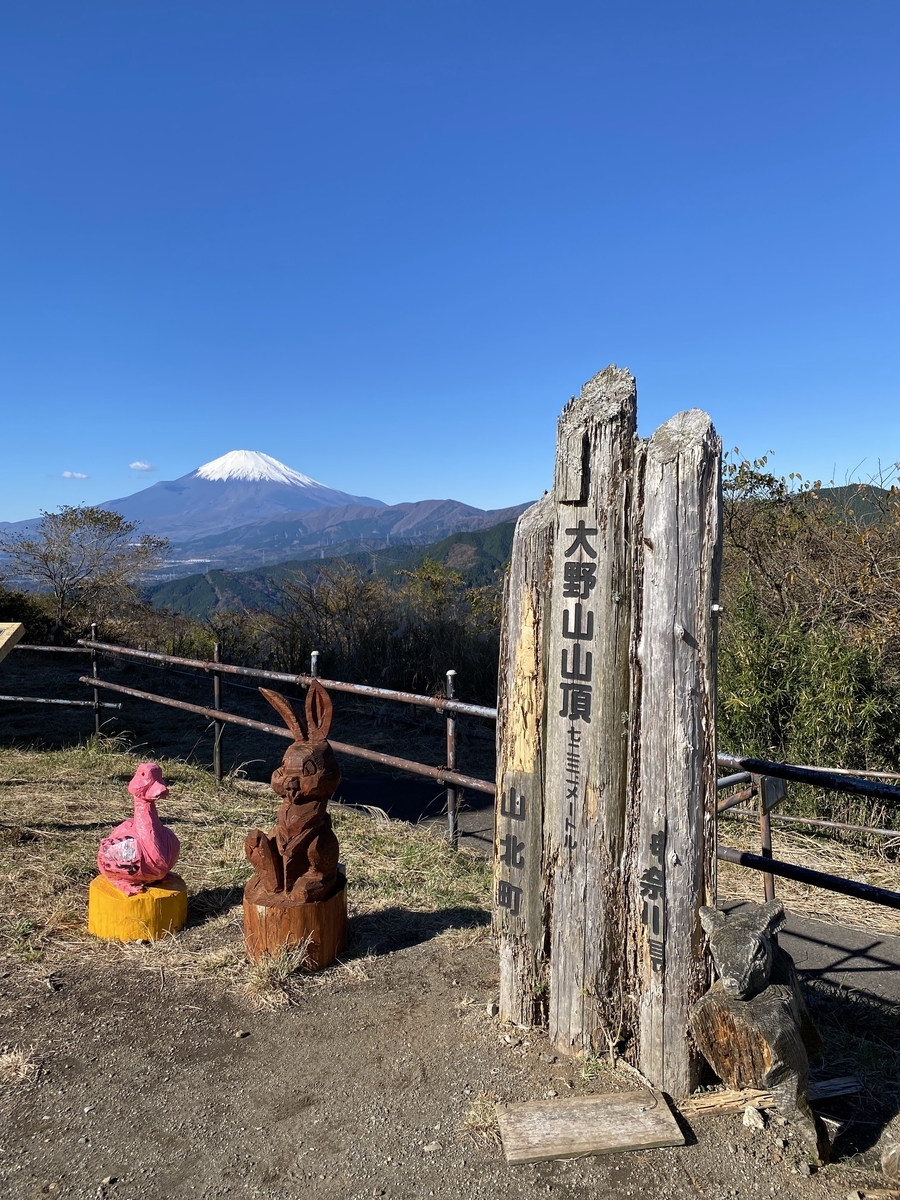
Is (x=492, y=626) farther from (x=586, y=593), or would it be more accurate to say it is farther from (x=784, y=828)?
(x=586, y=593)

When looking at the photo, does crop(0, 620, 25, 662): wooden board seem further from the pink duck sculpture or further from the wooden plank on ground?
the wooden plank on ground

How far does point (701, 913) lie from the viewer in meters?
2.34

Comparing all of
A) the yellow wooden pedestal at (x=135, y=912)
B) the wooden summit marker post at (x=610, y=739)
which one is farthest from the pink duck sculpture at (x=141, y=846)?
the wooden summit marker post at (x=610, y=739)

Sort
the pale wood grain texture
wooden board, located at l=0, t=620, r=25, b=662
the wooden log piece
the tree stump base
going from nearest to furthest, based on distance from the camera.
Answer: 1. the wooden log piece
2. the pale wood grain texture
3. the tree stump base
4. wooden board, located at l=0, t=620, r=25, b=662

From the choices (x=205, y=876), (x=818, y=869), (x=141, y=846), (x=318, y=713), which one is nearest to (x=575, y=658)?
(x=318, y=713)

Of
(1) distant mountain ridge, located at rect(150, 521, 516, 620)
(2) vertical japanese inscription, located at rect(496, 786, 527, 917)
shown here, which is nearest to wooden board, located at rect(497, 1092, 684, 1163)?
(2) vertical japanese inscription, located at rect(496, 786, 527, 917)

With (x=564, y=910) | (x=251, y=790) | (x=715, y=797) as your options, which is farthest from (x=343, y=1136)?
(x=251, y=790)

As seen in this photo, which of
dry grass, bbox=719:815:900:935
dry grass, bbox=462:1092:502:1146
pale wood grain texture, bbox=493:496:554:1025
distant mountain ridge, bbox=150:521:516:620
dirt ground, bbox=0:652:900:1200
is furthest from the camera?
distant mountain ridge, bbox=150:521:516:620

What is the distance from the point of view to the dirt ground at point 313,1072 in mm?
2121

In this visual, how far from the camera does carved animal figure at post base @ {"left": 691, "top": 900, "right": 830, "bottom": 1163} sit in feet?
7.09

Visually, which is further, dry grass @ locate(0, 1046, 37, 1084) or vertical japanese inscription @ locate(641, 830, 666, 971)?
dry grass @ locate(0, 1046, 37, 1084)

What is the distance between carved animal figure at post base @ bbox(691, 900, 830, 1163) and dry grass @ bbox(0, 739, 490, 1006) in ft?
4.83

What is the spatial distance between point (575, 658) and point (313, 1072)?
5.14 feet

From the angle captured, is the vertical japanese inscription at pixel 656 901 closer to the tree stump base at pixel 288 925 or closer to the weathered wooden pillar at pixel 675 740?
the weathered wooden pillar at pixel 675 740
